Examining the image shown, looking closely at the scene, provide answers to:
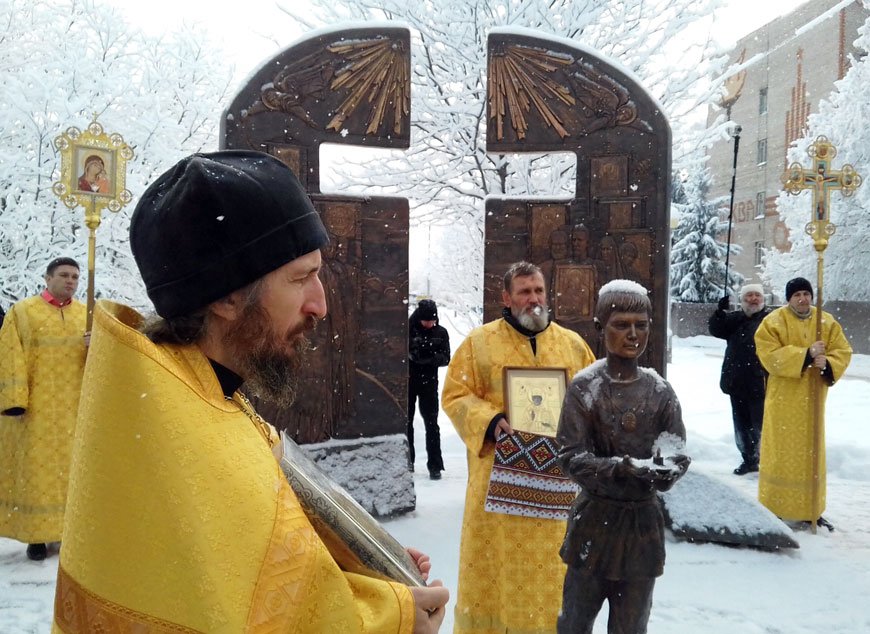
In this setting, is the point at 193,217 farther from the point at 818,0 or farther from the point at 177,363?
the point at 818,0

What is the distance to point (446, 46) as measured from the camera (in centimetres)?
919

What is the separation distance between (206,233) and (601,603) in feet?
7.29

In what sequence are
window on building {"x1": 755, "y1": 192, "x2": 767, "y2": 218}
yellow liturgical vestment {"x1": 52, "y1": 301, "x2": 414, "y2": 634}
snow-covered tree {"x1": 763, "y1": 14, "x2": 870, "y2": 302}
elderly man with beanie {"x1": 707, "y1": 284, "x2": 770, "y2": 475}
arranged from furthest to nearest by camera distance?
window on building {"x1": 755, "y1": 192, "x2": 767, "y2": 218}, snow-covered tree {"x1": 763, "y1": 14, "x2": 870, "y2": 302}, elderly man with beanie {"x1": 707, "y1": 284, "x2": 770, "y2": 475}, yellow liturgical vestment {"x1": 52, "y1": 301, "x2": 414, "y2": 634}

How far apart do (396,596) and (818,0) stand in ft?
105

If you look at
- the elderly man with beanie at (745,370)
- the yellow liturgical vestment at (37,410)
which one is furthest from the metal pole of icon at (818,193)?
the yellow liturgical vestment at (37,410)

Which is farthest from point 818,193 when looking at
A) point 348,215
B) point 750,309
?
point 348,215

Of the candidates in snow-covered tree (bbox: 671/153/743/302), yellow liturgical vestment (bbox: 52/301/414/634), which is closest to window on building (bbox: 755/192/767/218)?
snow-covered tree (bbox: 671/153/743/302)

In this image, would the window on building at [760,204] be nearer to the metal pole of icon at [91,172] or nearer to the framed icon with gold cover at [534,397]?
the metal pole of icon at [91,172]

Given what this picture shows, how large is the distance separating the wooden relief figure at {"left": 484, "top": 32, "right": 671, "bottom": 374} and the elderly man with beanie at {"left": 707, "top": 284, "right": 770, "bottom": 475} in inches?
92.8

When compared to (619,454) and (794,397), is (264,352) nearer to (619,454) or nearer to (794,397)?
(619,454)

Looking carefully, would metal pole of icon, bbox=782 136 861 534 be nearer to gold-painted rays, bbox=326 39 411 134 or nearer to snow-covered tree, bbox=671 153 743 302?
gold-painted rays, bbox=326 39 411 134

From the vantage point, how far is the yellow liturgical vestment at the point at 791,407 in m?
5.95

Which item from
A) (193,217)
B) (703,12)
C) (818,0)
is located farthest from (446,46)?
(818,0)

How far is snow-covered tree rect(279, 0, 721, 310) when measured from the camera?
29.6ft
